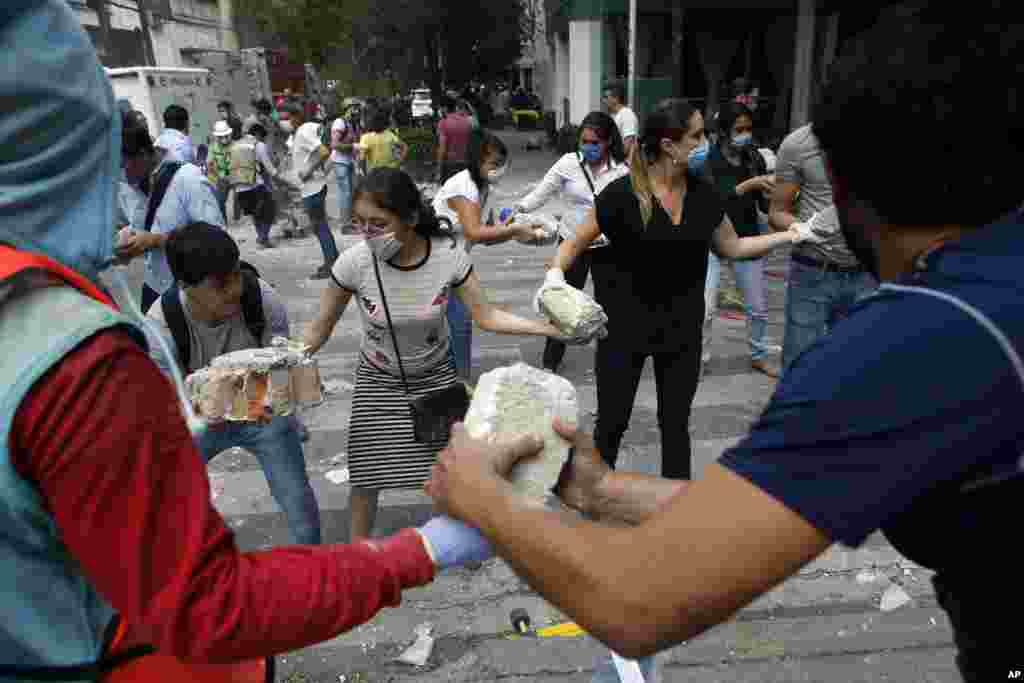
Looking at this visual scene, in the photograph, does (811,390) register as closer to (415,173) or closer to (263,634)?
(263,634)

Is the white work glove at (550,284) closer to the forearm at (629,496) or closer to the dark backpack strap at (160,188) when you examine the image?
the forearm at (629,496)

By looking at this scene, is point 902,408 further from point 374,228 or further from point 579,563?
point 374,228

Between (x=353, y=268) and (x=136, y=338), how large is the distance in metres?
2.25

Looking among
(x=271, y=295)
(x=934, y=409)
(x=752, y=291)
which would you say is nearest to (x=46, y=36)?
(x=934, y=409)

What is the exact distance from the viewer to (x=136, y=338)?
1045 mm

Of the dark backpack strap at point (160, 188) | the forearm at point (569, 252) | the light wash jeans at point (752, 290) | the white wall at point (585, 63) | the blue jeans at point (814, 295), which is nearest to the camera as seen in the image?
the forearm at point (569, 252)

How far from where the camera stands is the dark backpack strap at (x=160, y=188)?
15.6 ft

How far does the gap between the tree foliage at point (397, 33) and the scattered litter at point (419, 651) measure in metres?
22.0

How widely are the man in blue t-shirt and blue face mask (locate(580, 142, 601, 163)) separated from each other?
4351 mm

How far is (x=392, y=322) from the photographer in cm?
325

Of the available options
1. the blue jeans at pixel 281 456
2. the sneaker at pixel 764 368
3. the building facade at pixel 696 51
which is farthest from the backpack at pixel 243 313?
the building facade at pixel 696 51

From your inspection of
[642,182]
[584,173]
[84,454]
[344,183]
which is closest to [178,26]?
[344,183]

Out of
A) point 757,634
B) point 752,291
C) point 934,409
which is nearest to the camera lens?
point 934,409

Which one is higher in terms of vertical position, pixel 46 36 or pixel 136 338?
pixel 46 36
